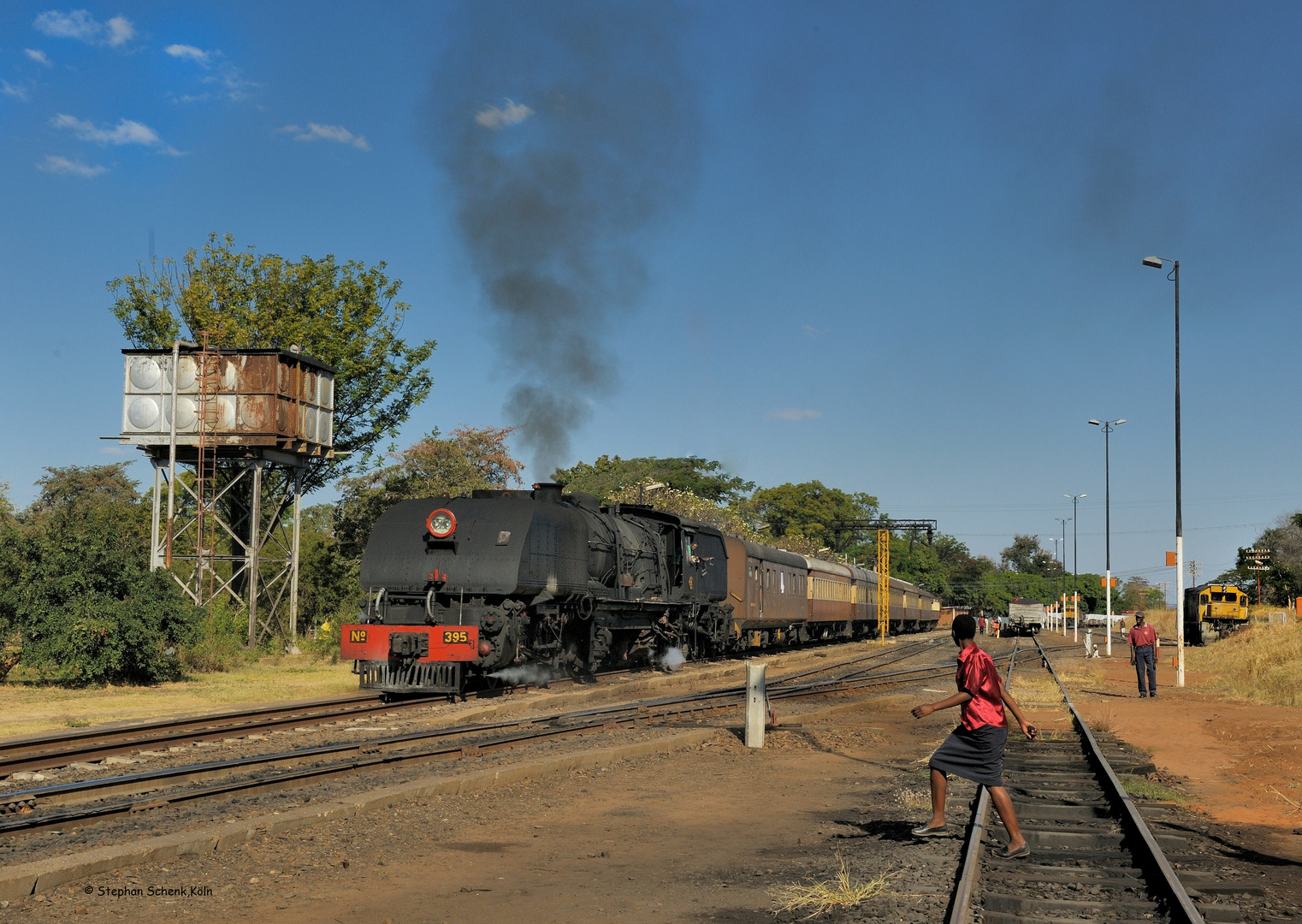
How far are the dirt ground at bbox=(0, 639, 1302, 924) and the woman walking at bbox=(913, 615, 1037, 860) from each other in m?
0.47

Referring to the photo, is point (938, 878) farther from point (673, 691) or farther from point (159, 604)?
point (159, 604)

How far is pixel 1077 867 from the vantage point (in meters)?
7.28

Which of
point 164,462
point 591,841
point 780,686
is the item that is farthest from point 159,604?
point 591,841

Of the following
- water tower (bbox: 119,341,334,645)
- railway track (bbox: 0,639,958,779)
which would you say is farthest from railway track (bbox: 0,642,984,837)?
water tower (bbox: 119,341,334,645)

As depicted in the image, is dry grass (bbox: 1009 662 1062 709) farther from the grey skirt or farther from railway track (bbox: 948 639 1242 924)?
the grey skirt

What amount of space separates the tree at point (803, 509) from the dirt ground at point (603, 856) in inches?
3105

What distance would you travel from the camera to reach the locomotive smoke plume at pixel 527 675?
18328 millimetres

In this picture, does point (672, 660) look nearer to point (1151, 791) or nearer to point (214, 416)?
point (214, 416)

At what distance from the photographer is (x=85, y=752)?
1103cm

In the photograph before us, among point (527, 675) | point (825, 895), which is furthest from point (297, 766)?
point (527, 675)

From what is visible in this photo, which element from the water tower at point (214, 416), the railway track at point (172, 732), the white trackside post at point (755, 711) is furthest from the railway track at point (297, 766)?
the water tower at point (214, 416)

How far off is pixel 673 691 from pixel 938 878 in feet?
43.1

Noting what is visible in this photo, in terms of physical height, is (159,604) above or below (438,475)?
below

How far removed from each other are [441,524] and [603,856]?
33.0 ft
